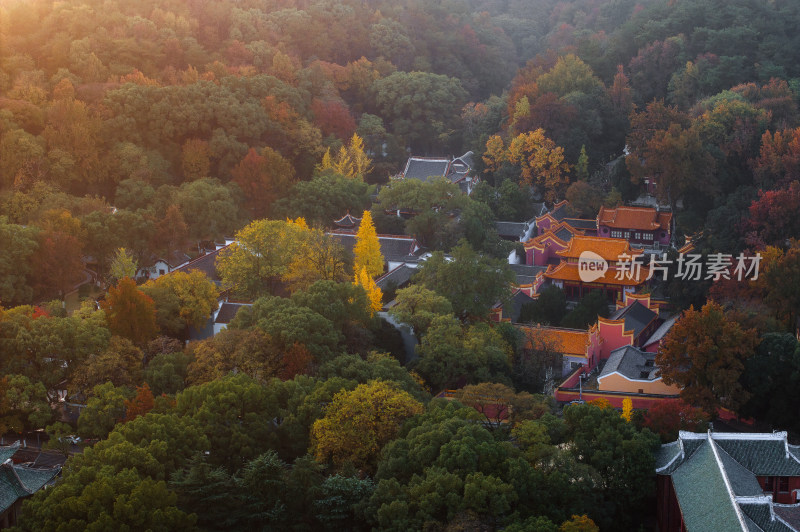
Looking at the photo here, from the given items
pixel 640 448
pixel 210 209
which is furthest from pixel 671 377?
pixel 210 209

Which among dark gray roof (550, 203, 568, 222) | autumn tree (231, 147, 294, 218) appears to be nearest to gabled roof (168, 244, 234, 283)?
autumn tree (231, 147, 294, 218)

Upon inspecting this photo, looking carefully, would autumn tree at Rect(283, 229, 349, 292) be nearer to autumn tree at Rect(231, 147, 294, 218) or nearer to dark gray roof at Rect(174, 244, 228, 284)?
dark gray roof at Rect(174, 244, 228, 284)

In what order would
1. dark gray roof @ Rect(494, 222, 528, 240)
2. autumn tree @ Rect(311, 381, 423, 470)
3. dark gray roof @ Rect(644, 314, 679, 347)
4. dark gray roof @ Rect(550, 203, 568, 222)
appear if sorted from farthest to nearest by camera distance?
dark gray roof @ Rect(550, 203, 568, 222), dark gray roof @ Rect(494, 222, 528, 240), dark gray roof @ Rect(644, 314, 679, 347), autumn tree @ Rect(311, 381, 423, 470)

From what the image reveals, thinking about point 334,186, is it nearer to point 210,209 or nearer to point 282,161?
point 282,161

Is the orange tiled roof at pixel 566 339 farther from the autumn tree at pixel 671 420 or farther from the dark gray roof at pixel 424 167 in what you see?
the dark gray roof at pixel 424 167

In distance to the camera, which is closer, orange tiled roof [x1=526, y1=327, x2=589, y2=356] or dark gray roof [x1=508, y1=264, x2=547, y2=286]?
orange tiled roof [x1=526, y1=327, x2=589, y2=356]

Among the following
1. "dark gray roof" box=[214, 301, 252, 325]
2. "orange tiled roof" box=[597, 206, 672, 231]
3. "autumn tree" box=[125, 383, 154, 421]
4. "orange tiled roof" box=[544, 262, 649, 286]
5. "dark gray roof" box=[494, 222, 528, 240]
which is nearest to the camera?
"autumn tree" box=[125, 383, 154, 421]
